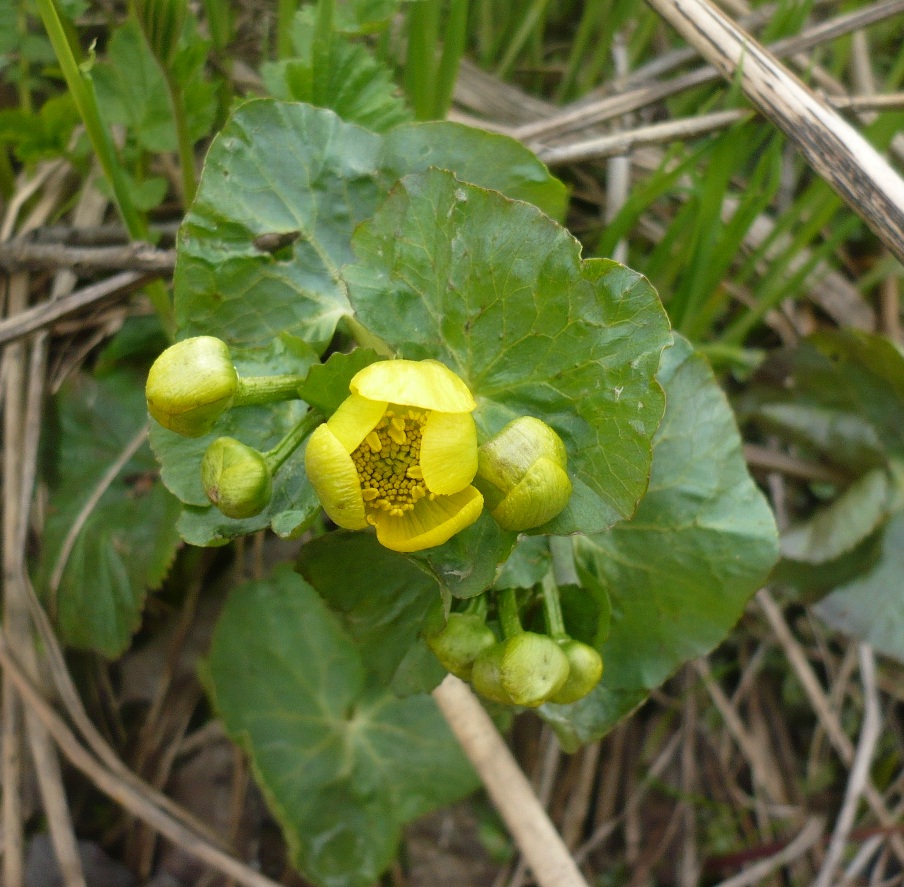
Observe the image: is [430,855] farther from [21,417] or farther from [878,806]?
[21,417]

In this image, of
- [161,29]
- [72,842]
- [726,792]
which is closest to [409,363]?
[161,29]

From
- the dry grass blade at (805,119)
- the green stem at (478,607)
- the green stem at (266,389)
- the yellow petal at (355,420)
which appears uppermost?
the dry grass blade at (805,119)

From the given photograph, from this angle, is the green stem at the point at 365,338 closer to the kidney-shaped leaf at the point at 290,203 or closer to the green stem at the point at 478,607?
the kidney-shaped leaf at the point at 290,203

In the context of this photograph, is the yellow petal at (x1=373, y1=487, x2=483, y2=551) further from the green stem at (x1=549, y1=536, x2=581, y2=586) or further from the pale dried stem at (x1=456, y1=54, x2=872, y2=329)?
the pale dried stem at (x1=456, y1=54, x2=872, y2=329)

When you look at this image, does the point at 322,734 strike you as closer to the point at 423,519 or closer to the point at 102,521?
the point at 102,521

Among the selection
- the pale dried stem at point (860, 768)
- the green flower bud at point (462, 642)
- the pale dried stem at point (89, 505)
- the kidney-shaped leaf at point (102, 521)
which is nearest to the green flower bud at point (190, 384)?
the green flower bud at point (462, 642)

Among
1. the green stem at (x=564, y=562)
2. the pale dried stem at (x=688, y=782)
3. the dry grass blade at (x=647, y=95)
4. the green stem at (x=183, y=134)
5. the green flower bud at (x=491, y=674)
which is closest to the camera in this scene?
the green flower bud at (x=491, y=674)
